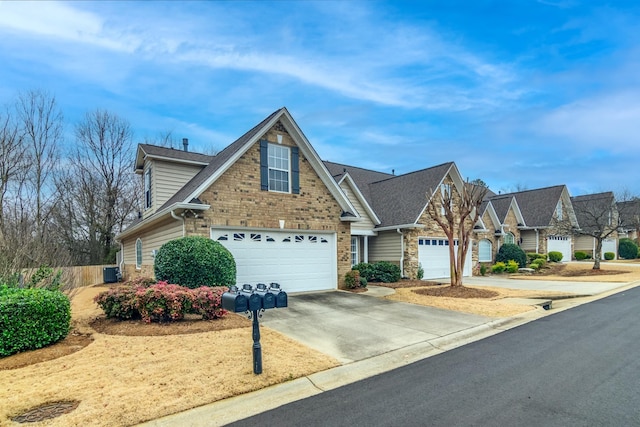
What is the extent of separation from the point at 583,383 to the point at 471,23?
1191 cm

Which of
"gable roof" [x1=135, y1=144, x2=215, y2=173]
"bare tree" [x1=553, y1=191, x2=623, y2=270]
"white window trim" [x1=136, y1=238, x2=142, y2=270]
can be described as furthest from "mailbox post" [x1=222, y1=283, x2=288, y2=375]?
"bare tree" [x1=553, y1=191, x2=623, y2=270]

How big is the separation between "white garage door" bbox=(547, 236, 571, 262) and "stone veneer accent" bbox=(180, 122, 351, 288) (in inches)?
1002

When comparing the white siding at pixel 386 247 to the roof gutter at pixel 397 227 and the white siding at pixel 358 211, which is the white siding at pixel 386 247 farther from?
the white siding at pixel 358 211

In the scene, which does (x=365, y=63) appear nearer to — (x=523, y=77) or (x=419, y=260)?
(x=523, y=77)

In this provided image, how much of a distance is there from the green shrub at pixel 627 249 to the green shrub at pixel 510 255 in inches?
845

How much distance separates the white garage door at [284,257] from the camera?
1216cm

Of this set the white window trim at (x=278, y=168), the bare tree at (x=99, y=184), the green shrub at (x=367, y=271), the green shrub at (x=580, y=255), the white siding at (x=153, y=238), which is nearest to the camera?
the white siding at (x=153, y=238)

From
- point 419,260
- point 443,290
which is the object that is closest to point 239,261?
point 443,290

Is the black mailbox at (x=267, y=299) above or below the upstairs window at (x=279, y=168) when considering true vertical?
below

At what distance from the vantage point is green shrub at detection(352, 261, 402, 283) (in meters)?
17.7

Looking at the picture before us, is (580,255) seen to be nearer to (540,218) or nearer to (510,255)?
(540,218)

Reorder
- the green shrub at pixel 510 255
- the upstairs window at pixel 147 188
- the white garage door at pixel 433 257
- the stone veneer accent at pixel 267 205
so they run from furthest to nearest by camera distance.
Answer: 1. the green shrub at pixel 510 255
2. the white garage door at pixel 433 257
3. the upstairs window at pixel 147 188
4. the stone veneer accent at pixel 267 205

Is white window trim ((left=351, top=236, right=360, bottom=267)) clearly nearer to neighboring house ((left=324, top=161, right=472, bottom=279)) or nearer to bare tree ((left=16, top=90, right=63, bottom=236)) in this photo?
neighboring house ((left=324, top=161, right=472, bottom=279))

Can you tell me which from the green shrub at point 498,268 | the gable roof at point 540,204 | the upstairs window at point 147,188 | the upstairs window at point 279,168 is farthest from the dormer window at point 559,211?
the upstairs window at point 147,188
